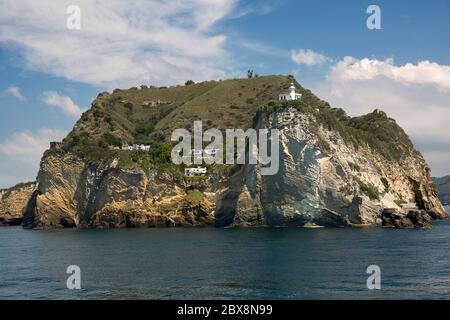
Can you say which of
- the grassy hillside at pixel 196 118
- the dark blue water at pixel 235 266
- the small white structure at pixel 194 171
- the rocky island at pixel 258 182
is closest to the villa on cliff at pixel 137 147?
the rocky island at pixel 258 182

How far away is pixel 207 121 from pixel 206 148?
2485cm

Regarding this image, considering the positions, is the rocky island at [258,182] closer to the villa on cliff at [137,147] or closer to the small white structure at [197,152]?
the villa on cliff at [137,147]

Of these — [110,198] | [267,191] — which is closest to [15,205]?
[110,198]

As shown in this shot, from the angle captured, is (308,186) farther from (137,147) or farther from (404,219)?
(137,147)

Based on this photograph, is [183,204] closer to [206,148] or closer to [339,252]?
[206,148]

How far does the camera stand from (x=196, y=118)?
545 feet

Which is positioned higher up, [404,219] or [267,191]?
[267,191]

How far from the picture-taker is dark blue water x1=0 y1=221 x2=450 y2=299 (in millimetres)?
38875

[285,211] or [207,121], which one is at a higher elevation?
[207,121]

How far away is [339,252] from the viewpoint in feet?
194

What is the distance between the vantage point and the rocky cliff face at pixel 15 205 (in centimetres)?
15488

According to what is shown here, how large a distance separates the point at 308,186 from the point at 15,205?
97048mm

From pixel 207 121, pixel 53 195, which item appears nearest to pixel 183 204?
pixel 53 195
